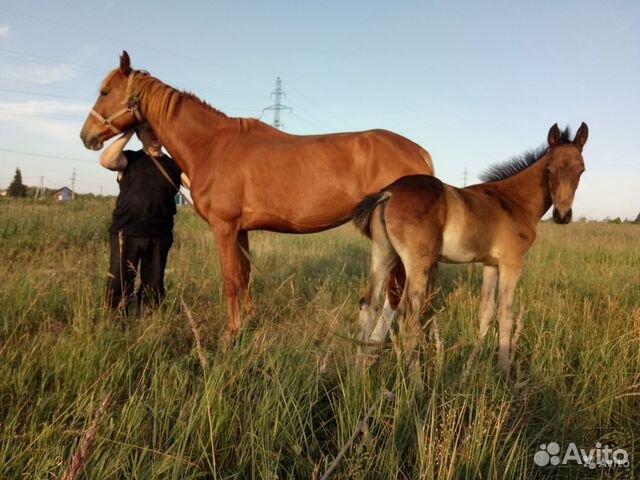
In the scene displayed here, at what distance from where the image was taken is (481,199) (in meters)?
3.64

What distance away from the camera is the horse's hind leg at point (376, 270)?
11.2ft

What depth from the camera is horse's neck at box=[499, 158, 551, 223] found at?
3.82 meters

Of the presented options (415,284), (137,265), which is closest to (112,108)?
(137,265)

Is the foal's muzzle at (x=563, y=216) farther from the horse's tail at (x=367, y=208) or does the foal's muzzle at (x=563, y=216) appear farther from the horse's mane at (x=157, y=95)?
the horse's mane at (x=157, y=95)

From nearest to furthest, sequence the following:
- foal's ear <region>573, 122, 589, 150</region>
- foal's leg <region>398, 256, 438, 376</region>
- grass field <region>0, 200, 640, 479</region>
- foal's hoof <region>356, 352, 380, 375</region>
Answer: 1. grass field <region>0, 200, 640, 479</region>
2. foal's hoof <region>356, 352, 380, 375</region>
3. foal's leg <region>398, 256, 438, 376</region>
4. foal's ear <region>573, 122, 589, 150</region>

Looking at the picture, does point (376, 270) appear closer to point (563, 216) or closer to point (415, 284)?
point (415, 284)

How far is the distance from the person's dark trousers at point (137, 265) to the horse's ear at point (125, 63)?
172 centimetres

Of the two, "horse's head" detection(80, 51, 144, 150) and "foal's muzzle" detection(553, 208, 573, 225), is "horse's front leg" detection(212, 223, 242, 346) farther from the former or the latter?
"foal's muzzle" detection(553, 208, 573, 225)

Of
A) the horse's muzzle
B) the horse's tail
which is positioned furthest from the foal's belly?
the horse's muzzle

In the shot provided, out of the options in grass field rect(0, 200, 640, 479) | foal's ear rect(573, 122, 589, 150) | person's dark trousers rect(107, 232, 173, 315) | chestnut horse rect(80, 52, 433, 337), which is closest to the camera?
grass field rect(0, 200, 640, 479)

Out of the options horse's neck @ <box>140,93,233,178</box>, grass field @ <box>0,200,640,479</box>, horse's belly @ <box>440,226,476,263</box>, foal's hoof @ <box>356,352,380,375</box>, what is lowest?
grass field @ <box>0,200,640,479</box>

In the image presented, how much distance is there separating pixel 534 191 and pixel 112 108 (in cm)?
432

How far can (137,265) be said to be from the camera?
14.4 feet

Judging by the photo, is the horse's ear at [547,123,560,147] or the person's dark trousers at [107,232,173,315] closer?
the horse's ear at [547,123,560,147]
